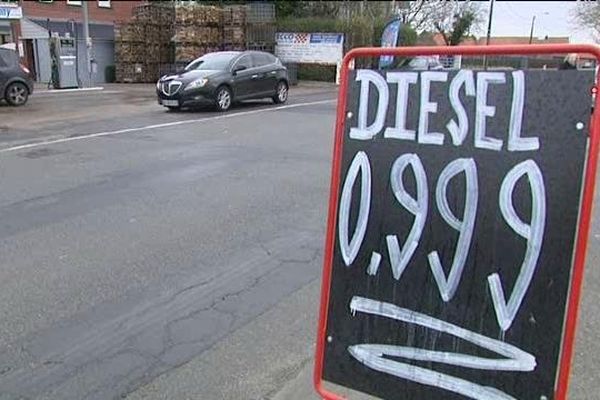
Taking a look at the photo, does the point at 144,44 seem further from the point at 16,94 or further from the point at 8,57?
the point at 8,57

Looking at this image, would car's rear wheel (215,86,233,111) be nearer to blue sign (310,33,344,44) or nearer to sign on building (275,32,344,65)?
sign on building (275,32,344,65)

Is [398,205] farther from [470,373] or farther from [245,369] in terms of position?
[245,369]

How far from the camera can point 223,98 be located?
1523 centimetres

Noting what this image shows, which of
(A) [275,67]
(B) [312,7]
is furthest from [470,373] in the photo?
(B) [312,7]

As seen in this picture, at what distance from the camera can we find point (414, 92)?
7.47 feet

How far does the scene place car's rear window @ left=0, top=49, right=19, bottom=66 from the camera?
15.5m

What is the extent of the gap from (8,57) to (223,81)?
571 cm

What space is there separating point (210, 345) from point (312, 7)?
1472 inches

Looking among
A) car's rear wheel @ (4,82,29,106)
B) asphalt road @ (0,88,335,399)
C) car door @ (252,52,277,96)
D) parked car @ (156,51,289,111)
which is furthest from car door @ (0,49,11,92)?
car door @ (252,52,277,96)

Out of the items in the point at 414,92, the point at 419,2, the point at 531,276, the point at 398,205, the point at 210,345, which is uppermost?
the point at 419,2

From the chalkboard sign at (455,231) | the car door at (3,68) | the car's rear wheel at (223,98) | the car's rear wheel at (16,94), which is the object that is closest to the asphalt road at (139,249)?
the chalkboard sign at (455,231)

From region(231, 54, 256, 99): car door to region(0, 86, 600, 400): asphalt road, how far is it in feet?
21.2

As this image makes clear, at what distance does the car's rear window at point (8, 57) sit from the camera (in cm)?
1551

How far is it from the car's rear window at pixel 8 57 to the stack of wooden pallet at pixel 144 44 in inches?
521
